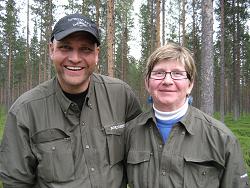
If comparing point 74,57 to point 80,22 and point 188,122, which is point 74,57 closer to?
point 80,22

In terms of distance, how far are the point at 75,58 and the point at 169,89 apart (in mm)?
884

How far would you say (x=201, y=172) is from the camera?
9.48 feet

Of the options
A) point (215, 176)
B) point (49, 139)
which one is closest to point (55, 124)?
A: point (49, 139)

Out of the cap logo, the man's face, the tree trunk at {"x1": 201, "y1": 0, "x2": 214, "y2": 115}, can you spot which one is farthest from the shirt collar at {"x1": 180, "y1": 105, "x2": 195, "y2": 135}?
the tree trunk at {"x1": 201, "y1": 0, "x2": 214, "y2": 115}

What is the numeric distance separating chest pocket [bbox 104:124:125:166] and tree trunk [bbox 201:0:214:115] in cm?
879

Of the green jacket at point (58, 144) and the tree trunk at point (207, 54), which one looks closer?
the green jacket at point (58, 144)

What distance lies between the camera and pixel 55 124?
313 centimetres

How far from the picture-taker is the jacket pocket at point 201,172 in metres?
2.86

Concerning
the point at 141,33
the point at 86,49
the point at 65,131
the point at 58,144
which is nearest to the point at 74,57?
the point at 86,49

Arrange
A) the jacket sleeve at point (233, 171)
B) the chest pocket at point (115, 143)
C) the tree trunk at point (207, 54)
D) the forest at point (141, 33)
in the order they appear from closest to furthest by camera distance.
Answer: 1. the jacket sleeve at point (233, 171)
2. the chest pocket at point (115, 143)
3. the tree trunk at point (207, 54)
4. the forest at point (141, 33)

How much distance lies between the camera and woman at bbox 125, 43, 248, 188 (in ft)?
9.39

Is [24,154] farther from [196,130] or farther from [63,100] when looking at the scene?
[196,130]

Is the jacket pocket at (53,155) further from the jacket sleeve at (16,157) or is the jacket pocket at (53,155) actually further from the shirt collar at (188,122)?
the shirt collar at (188,122)

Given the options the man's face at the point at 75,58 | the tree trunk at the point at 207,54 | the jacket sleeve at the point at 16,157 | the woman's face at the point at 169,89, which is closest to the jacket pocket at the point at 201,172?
the woman's face at the point at 169,89
